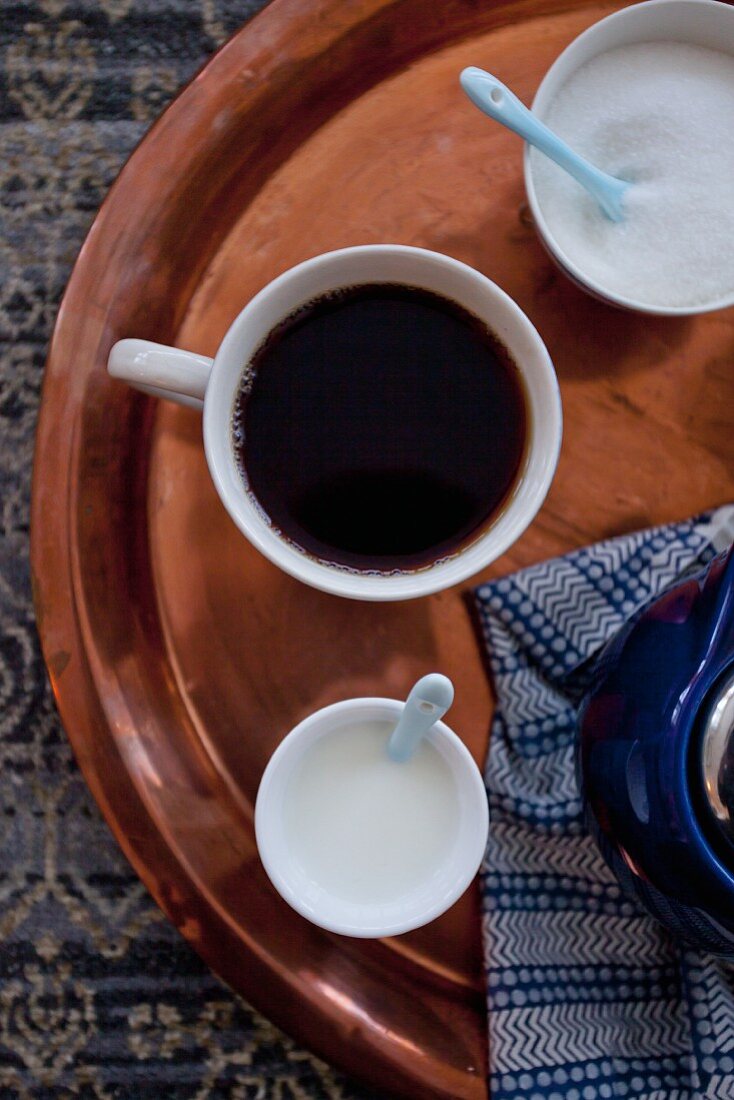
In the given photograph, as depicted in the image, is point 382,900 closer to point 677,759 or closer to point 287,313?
point 677,759

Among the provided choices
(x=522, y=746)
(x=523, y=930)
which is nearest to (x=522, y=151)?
(x=522, y=746)

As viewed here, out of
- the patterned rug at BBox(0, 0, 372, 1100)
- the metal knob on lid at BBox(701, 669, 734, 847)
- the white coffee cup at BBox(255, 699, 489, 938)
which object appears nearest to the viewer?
the metal knob on lid at BBox(701, 669, 734, 847)

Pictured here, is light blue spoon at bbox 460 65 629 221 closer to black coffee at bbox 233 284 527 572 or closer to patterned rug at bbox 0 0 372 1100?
black coffee at bbox 233 284 527 572

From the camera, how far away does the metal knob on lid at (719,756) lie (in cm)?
42

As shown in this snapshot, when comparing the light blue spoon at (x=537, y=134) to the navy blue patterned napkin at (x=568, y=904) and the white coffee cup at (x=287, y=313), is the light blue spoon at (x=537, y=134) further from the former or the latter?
the navy blue patterned napkin at (x=568, y=904)

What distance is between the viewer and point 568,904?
1.87 ft

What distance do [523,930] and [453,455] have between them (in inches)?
11.2

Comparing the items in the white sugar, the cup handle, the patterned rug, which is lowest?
the patterned rug

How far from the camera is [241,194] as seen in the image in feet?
1.89

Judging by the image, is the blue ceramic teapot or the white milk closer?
the blue ceramic teapot

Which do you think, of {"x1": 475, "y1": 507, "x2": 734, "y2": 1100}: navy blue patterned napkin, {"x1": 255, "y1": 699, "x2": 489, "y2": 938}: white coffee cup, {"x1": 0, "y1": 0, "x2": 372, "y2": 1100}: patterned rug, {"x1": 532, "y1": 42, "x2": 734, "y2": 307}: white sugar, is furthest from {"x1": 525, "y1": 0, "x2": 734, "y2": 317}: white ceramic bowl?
{"x1": 0, "y1": 0, "x2": 372, "y2": 1100}: patterned rug

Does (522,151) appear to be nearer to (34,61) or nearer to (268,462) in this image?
(268,462)

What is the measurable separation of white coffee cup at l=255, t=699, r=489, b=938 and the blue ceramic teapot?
0.08m

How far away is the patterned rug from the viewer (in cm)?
83
